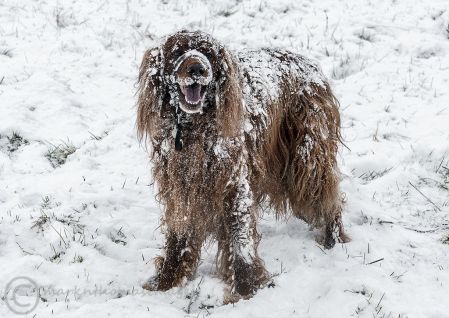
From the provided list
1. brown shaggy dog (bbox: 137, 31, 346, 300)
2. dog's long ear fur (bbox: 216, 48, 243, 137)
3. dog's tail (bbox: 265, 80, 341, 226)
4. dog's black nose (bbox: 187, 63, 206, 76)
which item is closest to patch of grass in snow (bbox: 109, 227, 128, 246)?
brown shaggy dog (bbox: 137, 31, 346, 300)

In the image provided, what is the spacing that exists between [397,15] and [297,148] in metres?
4.70

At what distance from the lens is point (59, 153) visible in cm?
512

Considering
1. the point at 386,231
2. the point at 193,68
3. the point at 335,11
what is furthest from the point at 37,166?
the point at 335,11

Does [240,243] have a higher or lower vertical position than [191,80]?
lower

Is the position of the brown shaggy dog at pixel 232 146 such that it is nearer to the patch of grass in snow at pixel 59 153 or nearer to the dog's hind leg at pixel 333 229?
Answer: the dog's hind leg at pixel 333 229

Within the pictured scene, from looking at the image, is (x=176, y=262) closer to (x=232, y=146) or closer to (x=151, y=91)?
(x=232, y=146)

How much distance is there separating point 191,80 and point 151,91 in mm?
298

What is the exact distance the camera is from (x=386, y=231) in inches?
169

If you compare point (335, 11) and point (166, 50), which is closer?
point (166, 50)

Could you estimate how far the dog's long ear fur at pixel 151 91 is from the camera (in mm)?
3105

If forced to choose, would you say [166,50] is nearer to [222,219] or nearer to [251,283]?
[222,219]

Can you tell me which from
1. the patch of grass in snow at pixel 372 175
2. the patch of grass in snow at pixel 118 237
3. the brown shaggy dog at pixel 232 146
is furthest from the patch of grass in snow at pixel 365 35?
the patch of grass in snow at pixel 118 237

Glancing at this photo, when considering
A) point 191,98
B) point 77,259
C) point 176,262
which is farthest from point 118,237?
point 191,98

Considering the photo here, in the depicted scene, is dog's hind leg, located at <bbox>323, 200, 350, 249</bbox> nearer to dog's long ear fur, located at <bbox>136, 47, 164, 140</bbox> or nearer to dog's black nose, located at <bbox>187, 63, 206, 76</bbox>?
dog's long ear fur, located at <bbox>136, 47, 164, 140</bbox>
